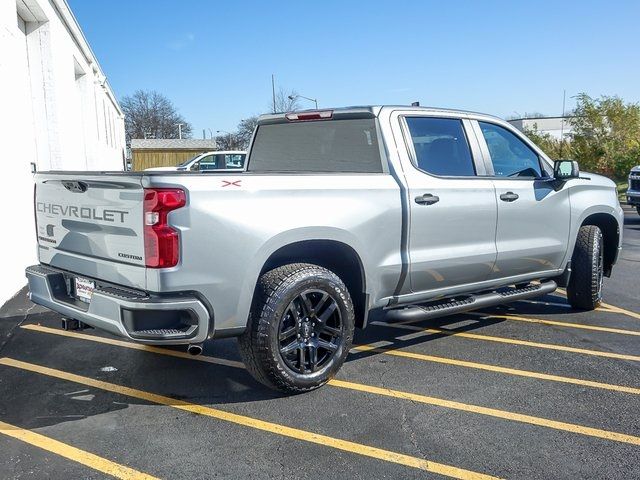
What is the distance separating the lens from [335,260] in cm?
439

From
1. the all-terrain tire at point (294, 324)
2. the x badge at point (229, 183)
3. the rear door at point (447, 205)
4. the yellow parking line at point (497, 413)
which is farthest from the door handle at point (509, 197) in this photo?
the x badge at point (229, 183)

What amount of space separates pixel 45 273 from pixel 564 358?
13.5 ft

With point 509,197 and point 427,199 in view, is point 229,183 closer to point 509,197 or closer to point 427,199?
point 427,199

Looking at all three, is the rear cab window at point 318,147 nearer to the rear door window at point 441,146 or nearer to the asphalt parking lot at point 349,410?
the rear door window at point 441,146

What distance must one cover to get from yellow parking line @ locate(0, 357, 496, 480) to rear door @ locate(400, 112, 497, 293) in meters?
1.59

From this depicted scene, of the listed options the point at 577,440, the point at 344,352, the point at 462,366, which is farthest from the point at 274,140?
the point at 577,440

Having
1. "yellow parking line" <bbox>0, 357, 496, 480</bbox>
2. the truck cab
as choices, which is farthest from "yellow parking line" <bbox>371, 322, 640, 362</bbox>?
the truck cab

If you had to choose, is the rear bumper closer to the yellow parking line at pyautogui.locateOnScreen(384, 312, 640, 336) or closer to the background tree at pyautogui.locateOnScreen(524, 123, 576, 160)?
the yellow parking line at pyautogui.locateOnScreen(384, 312, 640, 336)

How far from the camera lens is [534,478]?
3008 millimetres

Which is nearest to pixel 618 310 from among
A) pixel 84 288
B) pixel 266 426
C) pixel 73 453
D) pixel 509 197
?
pixel 509 197

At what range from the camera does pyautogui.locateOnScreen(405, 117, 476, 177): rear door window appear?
187 inches

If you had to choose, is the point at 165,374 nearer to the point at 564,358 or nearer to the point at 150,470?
the point at 150,470

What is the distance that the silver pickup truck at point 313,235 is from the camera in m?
3.41

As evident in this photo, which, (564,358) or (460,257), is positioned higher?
(460,257)
